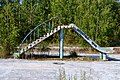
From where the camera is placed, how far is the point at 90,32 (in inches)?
882

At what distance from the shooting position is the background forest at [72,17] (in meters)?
22.3

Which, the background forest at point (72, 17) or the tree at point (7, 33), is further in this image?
the background forest at point (72, 17)

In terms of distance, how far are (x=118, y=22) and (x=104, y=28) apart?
3904 mm

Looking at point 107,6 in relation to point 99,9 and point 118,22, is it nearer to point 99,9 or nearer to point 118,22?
point 99,9

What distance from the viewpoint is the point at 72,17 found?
82.6ft

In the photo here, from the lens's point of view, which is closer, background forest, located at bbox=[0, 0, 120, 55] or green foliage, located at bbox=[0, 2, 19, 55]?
green foliage, located at bbox=[0, 2, 19, 55]

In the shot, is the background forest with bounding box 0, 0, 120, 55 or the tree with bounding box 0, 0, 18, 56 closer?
the tree with bounding box 0, 0, 18, 56

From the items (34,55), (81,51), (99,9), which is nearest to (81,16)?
(99,9)

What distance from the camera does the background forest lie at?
22.3 meters

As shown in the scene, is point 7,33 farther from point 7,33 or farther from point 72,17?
point 72,17

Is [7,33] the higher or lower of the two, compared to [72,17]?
lower

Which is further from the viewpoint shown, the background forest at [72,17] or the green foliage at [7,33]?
the background forest at [72,17]

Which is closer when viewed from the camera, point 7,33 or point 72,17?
point 7,33

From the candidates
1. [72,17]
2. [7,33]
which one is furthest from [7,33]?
[72,17]
